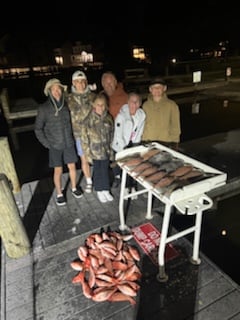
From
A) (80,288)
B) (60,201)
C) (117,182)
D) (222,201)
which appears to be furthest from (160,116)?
(80,288)

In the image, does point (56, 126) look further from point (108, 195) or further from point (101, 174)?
point (108, 195)

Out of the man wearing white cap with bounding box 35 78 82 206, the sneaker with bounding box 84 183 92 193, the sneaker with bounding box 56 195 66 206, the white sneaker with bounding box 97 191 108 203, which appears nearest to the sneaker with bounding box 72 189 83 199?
the sneaker with bounding box 84 183 92 193

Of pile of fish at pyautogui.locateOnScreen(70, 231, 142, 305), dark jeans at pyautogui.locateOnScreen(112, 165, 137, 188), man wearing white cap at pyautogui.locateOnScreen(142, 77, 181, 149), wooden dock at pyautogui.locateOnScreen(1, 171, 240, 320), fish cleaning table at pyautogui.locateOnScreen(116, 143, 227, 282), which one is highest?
man wearing white cap at pyautogui.locateOnScreen(142, 77, 181, 149)

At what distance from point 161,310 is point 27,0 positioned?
3454 centimetres

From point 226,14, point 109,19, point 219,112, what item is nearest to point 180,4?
point 226,14

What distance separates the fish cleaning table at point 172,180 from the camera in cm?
219

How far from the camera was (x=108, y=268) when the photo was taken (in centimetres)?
263

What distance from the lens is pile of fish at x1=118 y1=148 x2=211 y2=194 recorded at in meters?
2.31

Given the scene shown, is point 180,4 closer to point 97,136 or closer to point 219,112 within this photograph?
point 219,112

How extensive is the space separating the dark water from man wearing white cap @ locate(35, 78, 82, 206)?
2115 mm

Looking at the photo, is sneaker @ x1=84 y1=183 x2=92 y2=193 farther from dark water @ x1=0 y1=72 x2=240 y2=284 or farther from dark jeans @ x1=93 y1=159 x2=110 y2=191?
dark water @ x1=0 y1=72 x2=240 y2=284

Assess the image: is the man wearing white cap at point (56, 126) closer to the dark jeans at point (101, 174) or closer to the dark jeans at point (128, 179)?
the dark jeans at point (101, 174)

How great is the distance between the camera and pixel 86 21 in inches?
1160

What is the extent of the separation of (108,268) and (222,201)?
2903mm
